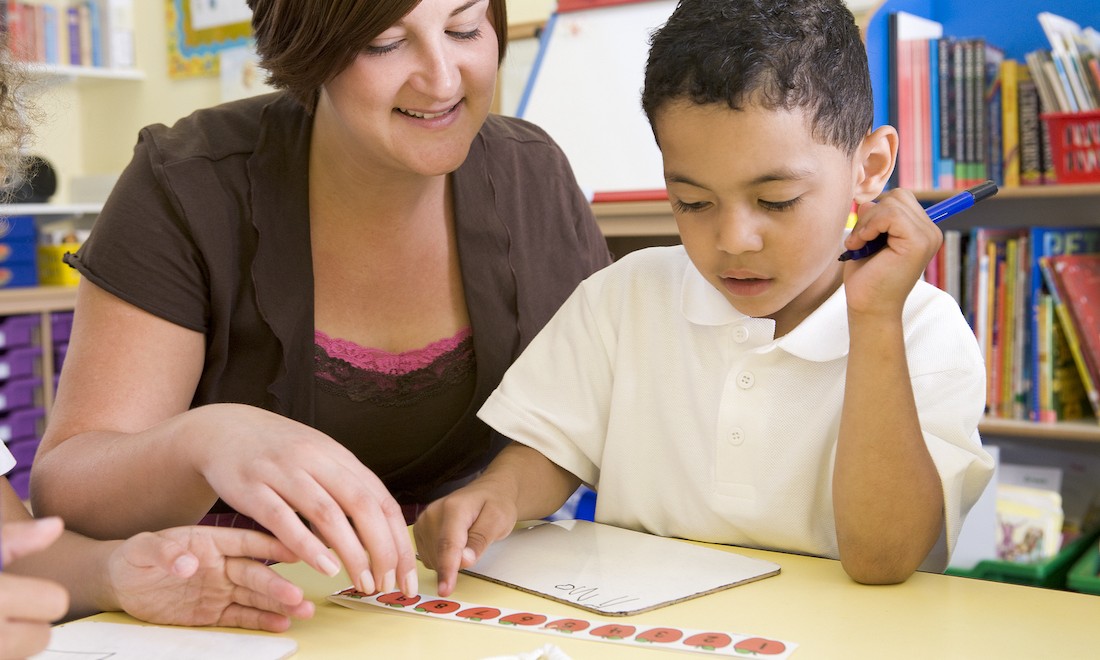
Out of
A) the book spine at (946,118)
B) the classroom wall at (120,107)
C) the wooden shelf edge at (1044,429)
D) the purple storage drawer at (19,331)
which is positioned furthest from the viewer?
the classroom wall at (120,107)

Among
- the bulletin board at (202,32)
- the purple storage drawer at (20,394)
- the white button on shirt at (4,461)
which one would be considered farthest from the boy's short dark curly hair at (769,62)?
the bulletin board at (202,32)

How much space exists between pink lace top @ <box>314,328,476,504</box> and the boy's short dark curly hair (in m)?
0.41

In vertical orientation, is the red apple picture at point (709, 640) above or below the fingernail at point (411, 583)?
below

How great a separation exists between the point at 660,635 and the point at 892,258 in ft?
1.21

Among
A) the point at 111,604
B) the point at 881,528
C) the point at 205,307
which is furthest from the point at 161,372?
the point at 881,528

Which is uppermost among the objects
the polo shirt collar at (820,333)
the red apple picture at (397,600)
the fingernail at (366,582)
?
the polo shirt collar at (820,333)

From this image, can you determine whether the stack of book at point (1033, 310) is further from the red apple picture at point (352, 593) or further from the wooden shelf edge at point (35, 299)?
the wooden shelf edge at point (35, 299)

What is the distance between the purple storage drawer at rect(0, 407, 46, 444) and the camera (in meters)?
3.00

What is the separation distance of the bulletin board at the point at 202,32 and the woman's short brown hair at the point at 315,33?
247 cm

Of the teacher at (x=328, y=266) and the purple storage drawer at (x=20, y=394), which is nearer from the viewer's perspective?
the teacher at (x=328, y=266)

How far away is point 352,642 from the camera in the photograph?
68 cm

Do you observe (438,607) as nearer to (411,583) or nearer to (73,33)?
(411,583)

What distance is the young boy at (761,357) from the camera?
2.83 ft

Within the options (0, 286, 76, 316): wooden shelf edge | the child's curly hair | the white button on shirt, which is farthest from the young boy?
(0, 286, 76, 316): wooden shelf edge
